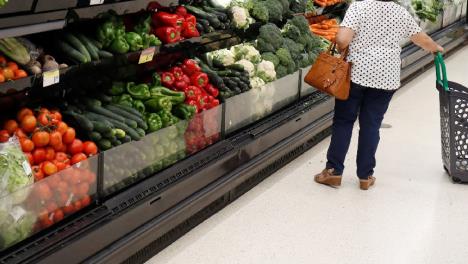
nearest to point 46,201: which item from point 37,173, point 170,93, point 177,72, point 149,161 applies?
point 37,173

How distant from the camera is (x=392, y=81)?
426cm

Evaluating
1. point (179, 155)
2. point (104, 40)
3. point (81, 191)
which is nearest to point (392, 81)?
point (179, 155)

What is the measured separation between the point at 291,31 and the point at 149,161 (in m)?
2.65

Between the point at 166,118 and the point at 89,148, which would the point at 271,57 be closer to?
the point at 166,118

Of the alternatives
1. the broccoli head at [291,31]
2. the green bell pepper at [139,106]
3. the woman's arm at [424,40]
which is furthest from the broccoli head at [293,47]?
the green bell pepper at [139,106]

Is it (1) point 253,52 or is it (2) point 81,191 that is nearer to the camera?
(2) point 81,191

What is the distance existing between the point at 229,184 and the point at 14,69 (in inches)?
64.7

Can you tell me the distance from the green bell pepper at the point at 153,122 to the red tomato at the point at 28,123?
0.79 m

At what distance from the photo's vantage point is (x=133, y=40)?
369cm

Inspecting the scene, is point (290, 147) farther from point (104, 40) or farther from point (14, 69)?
point (14, 69)

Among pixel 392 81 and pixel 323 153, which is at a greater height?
pixel 392 81

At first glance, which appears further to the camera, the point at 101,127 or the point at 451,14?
the point at 451,14

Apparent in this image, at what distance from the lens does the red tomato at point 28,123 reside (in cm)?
308

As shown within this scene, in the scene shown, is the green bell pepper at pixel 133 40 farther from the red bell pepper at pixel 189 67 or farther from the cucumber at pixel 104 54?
the red bell pepper at pixel 189 67
